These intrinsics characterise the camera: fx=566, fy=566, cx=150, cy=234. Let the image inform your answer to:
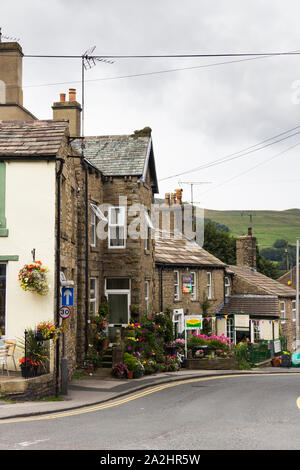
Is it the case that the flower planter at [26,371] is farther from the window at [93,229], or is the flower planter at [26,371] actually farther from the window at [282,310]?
the window at [282,310]

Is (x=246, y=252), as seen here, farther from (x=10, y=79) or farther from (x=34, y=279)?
(x=34, y=279)

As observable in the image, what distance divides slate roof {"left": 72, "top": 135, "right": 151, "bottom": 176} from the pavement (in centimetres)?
881

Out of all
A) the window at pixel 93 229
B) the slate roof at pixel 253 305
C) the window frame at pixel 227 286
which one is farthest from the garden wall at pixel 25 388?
the window frame at pixel 227 286

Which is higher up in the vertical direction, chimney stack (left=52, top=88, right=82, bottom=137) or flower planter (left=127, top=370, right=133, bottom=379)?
chimney stack (left=52, top=88, right=82, bottom=137)

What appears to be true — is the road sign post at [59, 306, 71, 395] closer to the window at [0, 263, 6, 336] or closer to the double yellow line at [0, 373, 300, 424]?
the double yellow line at [0, 373, 300, 424]

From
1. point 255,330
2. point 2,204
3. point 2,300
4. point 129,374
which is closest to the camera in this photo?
point 2,300

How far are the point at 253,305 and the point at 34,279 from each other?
25.5 metres

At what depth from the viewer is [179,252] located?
115 feet

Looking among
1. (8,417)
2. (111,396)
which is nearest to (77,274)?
(111,396)

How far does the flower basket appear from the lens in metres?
16.2

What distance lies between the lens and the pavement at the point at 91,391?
519 inches

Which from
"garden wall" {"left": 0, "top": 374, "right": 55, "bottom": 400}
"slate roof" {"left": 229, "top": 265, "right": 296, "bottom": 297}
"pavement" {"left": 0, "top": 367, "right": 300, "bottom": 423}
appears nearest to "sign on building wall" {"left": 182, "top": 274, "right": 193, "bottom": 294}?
"pavement" {"left": 0, "top": 367, "right": 300, "bottom": 423}

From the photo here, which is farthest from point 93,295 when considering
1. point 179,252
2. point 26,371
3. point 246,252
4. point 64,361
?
point 246,252

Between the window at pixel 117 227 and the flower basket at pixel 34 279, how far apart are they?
8677 mm
